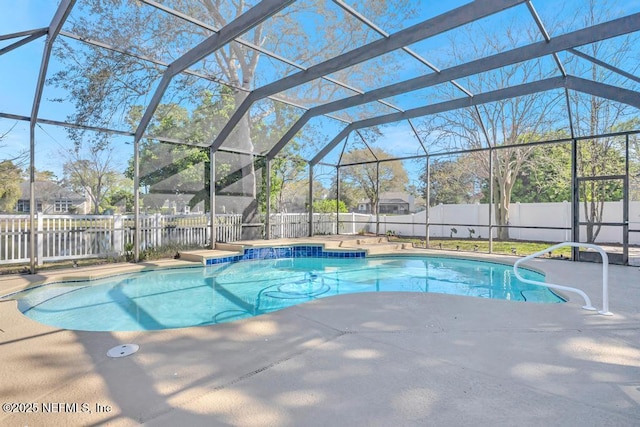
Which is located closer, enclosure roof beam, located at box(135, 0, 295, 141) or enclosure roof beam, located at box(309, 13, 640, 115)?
enclosure roof beam, located at box(135, 0, 295, 141)

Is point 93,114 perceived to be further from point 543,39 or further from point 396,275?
point 543,39

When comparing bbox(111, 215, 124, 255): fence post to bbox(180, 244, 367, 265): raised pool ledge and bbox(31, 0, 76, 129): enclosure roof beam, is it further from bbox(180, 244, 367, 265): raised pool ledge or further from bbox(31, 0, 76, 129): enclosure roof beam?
bbox(31, 0, 76, 129): enclosure roof beam

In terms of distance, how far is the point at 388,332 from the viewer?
294cm

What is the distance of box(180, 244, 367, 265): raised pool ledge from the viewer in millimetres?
7926

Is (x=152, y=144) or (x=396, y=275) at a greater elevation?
(x=152, y=144)

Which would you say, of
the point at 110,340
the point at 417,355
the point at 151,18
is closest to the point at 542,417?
the point at 417,355

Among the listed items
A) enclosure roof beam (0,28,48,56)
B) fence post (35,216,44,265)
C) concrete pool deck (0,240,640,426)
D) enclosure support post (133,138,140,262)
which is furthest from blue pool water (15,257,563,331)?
enclosure roof beam (0,28,48,56)

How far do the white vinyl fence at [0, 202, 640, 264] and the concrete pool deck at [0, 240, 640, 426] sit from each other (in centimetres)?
398

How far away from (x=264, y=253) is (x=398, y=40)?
20.8ft

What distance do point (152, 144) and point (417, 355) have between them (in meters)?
8.68

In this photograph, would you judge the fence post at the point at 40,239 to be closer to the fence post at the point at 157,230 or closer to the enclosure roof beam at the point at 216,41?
the fence post at the point at 157,230

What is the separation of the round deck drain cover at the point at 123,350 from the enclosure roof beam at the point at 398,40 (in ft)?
16.9

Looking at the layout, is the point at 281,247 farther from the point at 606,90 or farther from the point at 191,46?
the point at 606,90

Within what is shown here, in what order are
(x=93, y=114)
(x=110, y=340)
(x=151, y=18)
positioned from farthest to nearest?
(x=93, y=114) < (x=151, y=18) < (x=110, y=340)
